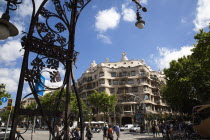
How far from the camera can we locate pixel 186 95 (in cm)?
2678

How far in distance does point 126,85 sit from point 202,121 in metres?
37.7

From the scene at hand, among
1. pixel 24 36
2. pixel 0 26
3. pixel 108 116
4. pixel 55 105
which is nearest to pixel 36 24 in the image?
pixel 24 36

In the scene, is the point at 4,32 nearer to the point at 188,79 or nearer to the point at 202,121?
the point at 202,121

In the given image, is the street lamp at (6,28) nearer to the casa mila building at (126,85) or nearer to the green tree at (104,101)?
the green tree at (104,101)

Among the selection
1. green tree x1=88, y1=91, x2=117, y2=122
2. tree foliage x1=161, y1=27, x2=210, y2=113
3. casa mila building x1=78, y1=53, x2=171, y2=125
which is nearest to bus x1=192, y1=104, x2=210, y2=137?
tree foliage x1=161, y1=27, x2=210, y2=113

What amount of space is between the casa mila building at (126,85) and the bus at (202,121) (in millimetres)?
32993

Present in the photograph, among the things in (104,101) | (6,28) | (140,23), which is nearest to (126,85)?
(104,101)

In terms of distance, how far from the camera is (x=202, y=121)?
15.2m

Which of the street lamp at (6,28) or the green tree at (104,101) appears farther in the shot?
the green tree at (104,101)

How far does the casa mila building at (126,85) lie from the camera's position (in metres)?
50.0

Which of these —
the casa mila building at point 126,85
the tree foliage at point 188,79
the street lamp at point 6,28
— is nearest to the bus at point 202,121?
the tree foliage at point 188,79

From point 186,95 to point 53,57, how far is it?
2756 cm

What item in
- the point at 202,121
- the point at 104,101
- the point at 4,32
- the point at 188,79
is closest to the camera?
the point at 4,32

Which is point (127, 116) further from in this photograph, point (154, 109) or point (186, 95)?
point (186, 95)
